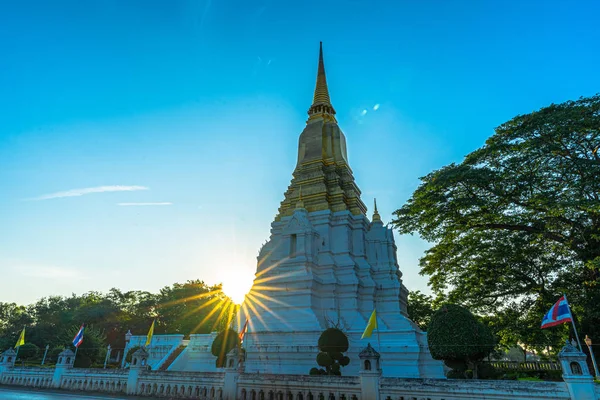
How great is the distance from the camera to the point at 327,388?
11484 mm

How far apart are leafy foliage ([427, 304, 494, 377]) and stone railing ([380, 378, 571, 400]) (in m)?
3.92

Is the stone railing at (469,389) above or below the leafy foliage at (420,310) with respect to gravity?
below

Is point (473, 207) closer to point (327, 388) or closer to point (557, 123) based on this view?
point (557, 123)

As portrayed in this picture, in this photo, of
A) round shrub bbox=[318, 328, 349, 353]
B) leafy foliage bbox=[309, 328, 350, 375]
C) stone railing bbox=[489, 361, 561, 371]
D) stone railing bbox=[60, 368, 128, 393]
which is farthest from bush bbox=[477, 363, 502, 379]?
stone railing bbox=[60, 368, 128, 393]

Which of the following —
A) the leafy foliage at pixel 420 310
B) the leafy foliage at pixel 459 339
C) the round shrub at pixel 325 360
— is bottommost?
the round shrub at pixel 325 360

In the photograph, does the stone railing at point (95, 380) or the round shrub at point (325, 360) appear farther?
the round shrub at point (325, 360)

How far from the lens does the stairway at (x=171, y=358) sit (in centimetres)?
2429

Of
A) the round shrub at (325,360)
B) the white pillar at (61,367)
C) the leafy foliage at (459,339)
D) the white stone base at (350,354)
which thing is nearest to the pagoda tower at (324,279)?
the white stone base at (350,354)

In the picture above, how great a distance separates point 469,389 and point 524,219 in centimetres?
1174

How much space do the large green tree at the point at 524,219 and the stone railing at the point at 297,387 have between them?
11907 millimetres

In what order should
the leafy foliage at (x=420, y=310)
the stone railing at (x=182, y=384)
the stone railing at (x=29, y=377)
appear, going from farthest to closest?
the leafy foliage at (x=420, y=310) < the stone railing at (x=29, y=377) < the stone railing at (x=182, y=384)

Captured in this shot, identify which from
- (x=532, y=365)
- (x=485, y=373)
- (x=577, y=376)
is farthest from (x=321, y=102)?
(x=577, y=376)

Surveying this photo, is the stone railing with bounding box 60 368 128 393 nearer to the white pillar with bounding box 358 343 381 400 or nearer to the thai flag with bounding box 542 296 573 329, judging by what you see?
the white pillar with bounding box 358 343 381 400

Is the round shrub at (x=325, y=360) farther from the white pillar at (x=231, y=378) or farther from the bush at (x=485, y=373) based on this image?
the bush at (x=485, y=373)
